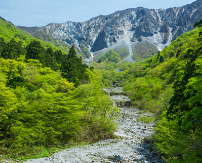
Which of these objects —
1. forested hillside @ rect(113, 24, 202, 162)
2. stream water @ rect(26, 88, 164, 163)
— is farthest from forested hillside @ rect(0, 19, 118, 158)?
forested hillside @ rect(113, 24, 202, 162)

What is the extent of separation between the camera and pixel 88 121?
1121 inches

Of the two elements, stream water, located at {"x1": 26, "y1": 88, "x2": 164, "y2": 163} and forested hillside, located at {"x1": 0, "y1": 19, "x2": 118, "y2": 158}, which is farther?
forested hillside, located at {"x1": 0, "y1": 19, "x2": 118, "y2": 158}

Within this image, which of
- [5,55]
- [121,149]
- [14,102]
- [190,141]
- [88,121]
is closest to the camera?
[190,141]

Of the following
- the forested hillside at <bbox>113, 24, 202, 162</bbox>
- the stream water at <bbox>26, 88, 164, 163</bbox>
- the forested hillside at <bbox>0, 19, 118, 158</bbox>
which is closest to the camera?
the forested hillside at <bbox>113, 24, 202, 162</bbox>

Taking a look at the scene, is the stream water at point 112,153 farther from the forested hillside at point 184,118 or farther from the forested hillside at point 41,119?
the forested hillside at point 41,119

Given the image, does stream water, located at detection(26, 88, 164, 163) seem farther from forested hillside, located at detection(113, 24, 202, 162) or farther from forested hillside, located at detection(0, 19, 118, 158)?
forested hillside, located at detection(0, 19, 118, 158)

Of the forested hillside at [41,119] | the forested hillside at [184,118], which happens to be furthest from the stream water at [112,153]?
the forested hillside at [41,119]

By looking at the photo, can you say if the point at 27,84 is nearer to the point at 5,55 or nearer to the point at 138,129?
the point at 5,55

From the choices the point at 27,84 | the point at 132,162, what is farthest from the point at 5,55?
the point at 132,162

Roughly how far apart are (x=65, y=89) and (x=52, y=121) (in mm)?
11367

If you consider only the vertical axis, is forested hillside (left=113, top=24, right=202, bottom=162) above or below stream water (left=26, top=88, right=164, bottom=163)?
above

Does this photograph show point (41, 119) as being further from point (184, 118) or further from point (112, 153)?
point (184, 118)

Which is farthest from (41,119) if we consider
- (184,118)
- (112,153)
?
(184,118)

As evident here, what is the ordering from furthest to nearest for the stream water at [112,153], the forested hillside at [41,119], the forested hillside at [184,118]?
the forested hillside at [41,119] → the stream water at [112,153] → the forested hillside at [184,118]
